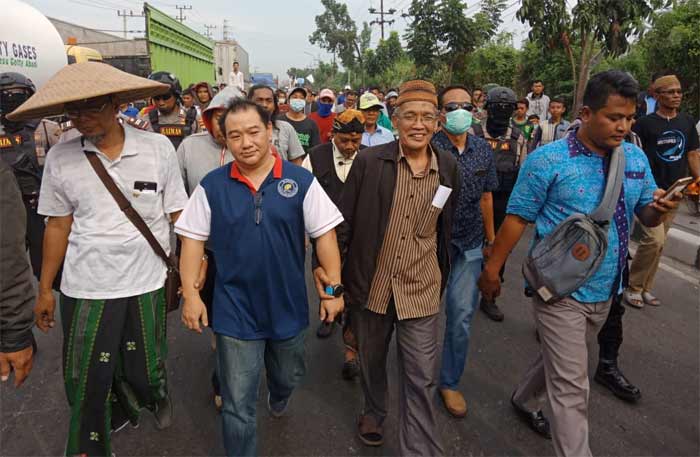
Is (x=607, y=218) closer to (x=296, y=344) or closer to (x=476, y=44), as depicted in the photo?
(x=296, y=344)

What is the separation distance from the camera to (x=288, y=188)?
2.16 meters

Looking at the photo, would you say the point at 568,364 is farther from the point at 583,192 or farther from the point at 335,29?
the point at 335,29

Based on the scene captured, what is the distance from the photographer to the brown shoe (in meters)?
2.86

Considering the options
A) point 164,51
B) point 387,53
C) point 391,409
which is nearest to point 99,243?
point 391,409

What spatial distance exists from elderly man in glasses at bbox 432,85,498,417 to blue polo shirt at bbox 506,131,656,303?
575mm

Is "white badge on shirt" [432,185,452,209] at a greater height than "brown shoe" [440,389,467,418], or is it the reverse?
"white badge on shirt" [432,185,452,209]

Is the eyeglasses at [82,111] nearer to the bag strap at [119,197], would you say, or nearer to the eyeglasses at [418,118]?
the bag strap at [119,197]

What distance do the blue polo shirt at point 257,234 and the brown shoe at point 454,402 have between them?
1.23 m

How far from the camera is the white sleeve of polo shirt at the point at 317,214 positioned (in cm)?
218

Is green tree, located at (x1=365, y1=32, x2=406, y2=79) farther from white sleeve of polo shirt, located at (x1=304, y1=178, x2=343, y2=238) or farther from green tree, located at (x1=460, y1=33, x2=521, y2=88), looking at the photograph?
white sleeve of polo shirt, located at (x1=304, y1=178, x2=343, y2=238)

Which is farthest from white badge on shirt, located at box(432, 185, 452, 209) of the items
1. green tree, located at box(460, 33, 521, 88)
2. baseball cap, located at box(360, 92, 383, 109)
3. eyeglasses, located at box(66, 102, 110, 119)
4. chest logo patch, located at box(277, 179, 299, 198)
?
green tree, located at box(460, 33, 521, 88)

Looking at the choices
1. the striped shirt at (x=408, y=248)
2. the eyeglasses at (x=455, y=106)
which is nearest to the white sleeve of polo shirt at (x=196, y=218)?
the striped shirt at (x=408, y=248)

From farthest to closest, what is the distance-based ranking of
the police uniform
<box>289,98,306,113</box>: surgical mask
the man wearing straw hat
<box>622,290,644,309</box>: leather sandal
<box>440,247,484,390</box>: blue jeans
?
1. <box>289,98,306,113</box>: surgical mask
2. <box>622,290,644,309</box>: leather sandal
3. the police uniform
4. <box>440,247,484,390</box>: blue jeans
5. the man wearing straw hat

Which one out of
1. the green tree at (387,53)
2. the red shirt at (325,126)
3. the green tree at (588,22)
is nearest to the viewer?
the red shirt at (325,126)
